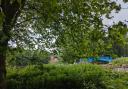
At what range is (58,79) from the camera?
39.4 ft

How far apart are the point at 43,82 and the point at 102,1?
14.6 feet

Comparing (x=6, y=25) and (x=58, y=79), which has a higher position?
(x=6, y=25)

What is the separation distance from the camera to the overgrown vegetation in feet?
38.2

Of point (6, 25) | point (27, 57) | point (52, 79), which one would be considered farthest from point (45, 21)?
point (52, 79)

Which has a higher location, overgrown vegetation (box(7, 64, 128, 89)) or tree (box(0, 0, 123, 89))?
tree (box(0, 0, 123, 89))

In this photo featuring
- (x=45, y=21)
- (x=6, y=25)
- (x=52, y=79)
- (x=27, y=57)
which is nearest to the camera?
(x=6, y=25)

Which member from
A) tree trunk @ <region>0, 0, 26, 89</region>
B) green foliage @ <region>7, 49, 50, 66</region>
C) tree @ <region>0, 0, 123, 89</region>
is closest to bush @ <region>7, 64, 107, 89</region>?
tree trunk @ <region>0, 0, 26, 89</region>

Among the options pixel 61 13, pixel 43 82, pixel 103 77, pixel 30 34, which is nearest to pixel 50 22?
pixel 61 13

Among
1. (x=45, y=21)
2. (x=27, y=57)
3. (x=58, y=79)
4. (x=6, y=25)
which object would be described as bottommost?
(x=58, y=79)

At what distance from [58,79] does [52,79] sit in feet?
0.66

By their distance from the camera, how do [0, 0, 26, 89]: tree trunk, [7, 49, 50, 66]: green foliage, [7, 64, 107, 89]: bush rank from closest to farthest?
[0, 0, 26, 89]: tree trunk, [7, 49, 50, 66]: green foliage, [7, 64, 107, 89]: bush

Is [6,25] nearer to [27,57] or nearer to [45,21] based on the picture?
[45,21]

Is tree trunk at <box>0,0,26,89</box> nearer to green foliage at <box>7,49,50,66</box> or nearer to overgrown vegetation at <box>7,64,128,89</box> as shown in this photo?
green foliage at <box>7,49,50,66</box>

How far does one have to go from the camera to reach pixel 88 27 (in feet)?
29.5
